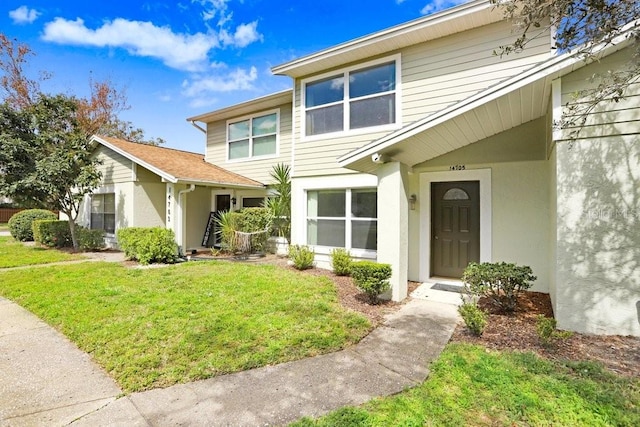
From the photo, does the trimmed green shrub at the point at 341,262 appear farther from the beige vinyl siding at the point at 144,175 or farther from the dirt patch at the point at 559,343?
the beige vinyl siding at the point at 144,175

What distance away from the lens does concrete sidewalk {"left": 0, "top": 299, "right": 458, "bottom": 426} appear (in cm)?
268

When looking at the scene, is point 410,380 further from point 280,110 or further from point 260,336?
point 280,110

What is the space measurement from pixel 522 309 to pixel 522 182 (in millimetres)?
2549

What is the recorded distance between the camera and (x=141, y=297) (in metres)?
5.78

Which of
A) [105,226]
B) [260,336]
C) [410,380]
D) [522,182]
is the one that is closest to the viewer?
[410,380]

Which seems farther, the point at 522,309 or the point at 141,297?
the point at 141,297

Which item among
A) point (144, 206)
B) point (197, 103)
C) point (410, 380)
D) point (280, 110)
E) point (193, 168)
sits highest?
point (197, 103)

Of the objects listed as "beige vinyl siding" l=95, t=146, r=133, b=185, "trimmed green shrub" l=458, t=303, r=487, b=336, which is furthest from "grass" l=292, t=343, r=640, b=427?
"beige vinyl siding" l=95, t=146, r=133, b=185

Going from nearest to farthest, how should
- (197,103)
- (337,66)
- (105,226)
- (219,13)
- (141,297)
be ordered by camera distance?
(141,297) < (337,66) < (219,13) < (105,226) < (197,103)

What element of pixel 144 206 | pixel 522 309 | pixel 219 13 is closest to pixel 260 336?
pixel 522 309

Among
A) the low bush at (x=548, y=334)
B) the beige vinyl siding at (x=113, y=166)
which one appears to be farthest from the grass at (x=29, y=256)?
the low bush at (x=548, y=334)

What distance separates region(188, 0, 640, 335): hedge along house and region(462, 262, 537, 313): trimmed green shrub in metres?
0.44

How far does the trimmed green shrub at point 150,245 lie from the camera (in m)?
9.36

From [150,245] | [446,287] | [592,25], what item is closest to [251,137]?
[150,245]
